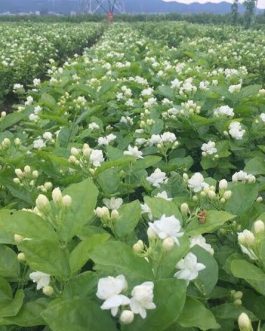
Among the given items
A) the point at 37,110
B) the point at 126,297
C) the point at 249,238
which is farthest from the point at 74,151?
the point at 37,110

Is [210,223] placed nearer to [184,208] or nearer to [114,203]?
[184,208]

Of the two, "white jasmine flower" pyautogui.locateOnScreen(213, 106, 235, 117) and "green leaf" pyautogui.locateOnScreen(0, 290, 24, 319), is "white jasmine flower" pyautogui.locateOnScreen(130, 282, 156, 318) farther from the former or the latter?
"white jasmine flower" pyautogui.locateOnScreen(213, 106, 235, 117)

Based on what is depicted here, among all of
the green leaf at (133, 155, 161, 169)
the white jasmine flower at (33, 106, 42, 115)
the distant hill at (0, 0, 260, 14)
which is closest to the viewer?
the green leaf at (133, 155, 161, 169)

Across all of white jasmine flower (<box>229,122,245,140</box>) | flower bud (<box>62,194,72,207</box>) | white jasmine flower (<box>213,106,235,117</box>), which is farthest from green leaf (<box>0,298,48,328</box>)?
white jasmine flower (<box>213,106,235,117</box>)

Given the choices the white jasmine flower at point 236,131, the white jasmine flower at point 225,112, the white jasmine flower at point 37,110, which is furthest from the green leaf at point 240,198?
the white jasmine flower at point 37,110

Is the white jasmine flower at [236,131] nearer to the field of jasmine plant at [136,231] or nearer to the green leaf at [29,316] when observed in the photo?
the field of jasmine plant at [136,231]

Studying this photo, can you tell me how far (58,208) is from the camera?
4.06ft

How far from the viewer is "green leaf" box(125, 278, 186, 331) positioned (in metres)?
0.95

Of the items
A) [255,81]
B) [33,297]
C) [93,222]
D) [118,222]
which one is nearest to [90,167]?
[93,222]

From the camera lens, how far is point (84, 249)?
110cm

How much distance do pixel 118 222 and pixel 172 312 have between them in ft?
1.30

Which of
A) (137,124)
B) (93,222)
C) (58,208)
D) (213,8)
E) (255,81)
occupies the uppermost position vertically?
(58,208)

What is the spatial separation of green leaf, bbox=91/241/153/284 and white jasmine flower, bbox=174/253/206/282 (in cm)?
7

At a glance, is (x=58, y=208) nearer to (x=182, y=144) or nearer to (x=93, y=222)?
(x=93, y=222)
